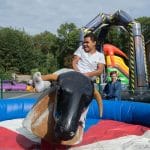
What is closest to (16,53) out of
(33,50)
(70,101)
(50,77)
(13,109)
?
(33,50)

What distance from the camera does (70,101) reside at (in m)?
3.94

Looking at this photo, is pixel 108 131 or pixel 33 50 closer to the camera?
pixel 108 131

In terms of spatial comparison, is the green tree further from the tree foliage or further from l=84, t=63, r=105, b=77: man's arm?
l=84, t=63, r=105, b=77: man's arm

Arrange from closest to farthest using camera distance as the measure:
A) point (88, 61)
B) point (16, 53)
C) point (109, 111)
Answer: point (88, 61) < point (109, 111) < point (16, 53)

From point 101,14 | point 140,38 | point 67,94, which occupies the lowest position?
point 67,94

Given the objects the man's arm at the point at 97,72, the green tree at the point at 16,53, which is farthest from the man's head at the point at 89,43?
the green tree at the point at 16,53

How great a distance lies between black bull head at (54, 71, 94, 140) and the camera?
384cm

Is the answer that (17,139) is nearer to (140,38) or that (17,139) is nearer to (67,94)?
(67,94)

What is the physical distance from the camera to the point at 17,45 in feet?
170

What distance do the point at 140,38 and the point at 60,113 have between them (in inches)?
390

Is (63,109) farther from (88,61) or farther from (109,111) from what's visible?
(109,111)

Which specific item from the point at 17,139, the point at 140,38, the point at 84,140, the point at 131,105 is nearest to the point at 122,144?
the point at 84,140

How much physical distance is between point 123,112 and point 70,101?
257cm

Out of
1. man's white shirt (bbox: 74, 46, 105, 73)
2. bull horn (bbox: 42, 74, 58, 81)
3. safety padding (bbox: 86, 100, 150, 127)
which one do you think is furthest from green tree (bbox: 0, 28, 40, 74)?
bull horn (bbox: 42, 74, 58, 81)
